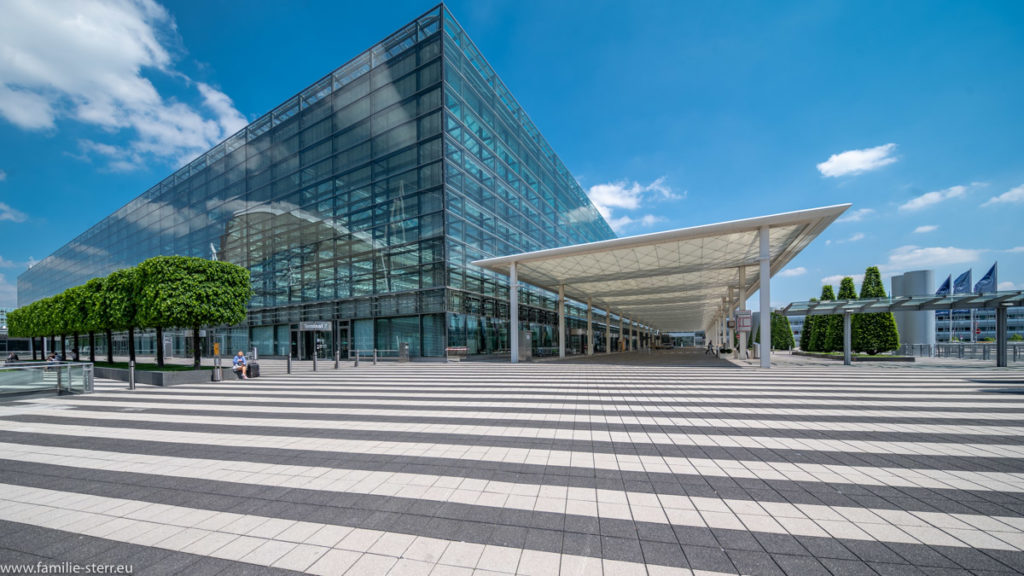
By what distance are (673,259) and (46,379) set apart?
1143 inches

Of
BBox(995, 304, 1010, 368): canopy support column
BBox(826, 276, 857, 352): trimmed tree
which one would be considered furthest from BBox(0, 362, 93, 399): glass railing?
BBox(826, 276, 857, 352): trimmed tree

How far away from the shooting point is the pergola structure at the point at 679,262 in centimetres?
1769

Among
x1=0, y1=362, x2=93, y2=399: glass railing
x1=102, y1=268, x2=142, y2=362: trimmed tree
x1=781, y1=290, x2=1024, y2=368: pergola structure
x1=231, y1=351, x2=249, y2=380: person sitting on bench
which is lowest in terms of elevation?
x1=231, y1=351, x2=249, y2=380: person sitting on bench

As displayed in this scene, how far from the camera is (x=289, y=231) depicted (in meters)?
32.9

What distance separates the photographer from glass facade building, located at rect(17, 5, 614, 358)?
1032 inches

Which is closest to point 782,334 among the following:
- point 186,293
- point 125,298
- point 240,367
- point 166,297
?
point 240,367

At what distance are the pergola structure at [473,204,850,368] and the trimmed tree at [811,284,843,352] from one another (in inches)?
198

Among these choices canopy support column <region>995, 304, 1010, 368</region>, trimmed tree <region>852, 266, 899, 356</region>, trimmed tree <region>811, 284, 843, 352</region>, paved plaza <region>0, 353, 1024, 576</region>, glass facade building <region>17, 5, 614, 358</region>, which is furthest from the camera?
trimmed tree <region>811, 284, 843, 352</region>

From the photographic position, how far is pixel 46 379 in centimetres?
1184

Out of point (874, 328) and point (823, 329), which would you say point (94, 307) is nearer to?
point (874, 328)

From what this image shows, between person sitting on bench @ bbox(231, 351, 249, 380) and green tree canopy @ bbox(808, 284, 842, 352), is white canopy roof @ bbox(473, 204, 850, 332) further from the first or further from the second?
person sitting on bench @ bbox(231, 351, 249, 380)

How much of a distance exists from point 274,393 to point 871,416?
14.5m

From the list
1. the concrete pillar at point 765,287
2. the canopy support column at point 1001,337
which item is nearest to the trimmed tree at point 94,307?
the concrete pillar at point 765,287

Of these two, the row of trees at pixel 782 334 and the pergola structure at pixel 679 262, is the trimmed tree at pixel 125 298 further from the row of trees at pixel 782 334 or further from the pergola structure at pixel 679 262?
the row of trees at pixel 782 334
